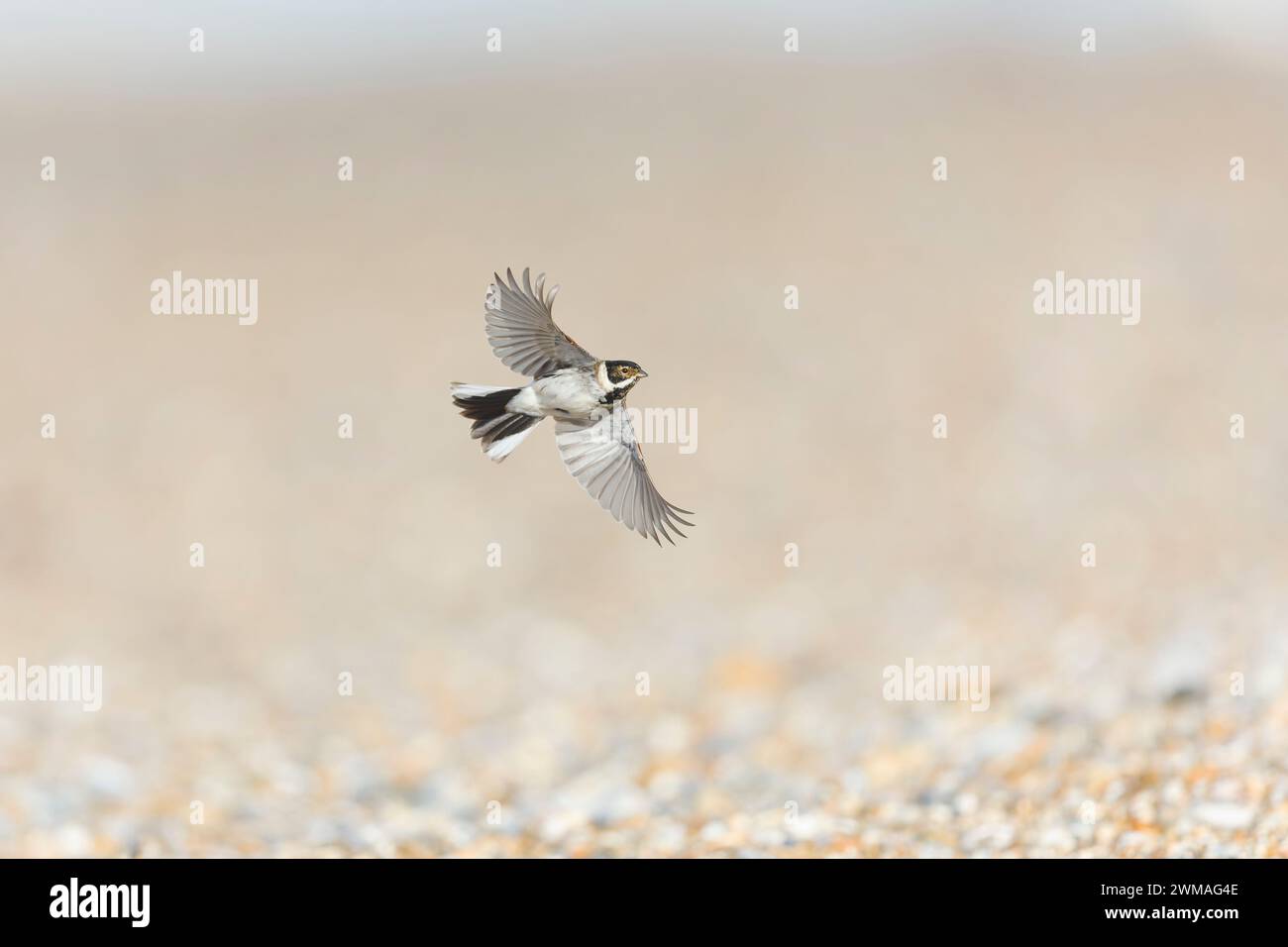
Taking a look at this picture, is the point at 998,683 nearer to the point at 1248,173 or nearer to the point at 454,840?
the point at 454,840

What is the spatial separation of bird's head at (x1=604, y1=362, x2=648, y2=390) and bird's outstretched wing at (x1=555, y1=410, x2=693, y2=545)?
17 centimetres

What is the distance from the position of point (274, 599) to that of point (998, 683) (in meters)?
3.58

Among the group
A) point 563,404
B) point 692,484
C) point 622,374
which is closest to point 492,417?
point 563,404

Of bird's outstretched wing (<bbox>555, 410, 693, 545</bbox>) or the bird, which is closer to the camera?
the bird

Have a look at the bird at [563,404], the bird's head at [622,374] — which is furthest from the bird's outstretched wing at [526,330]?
the bird's head at [622,374]

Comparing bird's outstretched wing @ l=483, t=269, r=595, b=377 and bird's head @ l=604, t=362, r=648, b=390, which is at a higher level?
bird's outstretched wing @ l=483, t=269, r=595, b=377

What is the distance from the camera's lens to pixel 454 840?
3.73 meters

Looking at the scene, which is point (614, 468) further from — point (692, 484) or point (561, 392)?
point (692, 484)

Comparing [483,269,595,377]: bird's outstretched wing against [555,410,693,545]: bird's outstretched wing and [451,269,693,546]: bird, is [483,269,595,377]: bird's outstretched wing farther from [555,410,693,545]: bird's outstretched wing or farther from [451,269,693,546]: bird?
[555,410,693,545]: bird's outstretched wing

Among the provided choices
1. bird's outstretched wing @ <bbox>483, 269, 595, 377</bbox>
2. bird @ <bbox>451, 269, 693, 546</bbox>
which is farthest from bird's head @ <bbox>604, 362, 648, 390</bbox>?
bird's outstretched wing @ <bbox>483, 269, 595, 377</bbox>

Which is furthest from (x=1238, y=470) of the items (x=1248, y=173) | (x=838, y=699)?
(x=1248, y=173)

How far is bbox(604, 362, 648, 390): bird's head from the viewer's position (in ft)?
7.13

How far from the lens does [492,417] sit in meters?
2.25

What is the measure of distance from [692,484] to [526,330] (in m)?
3.96
